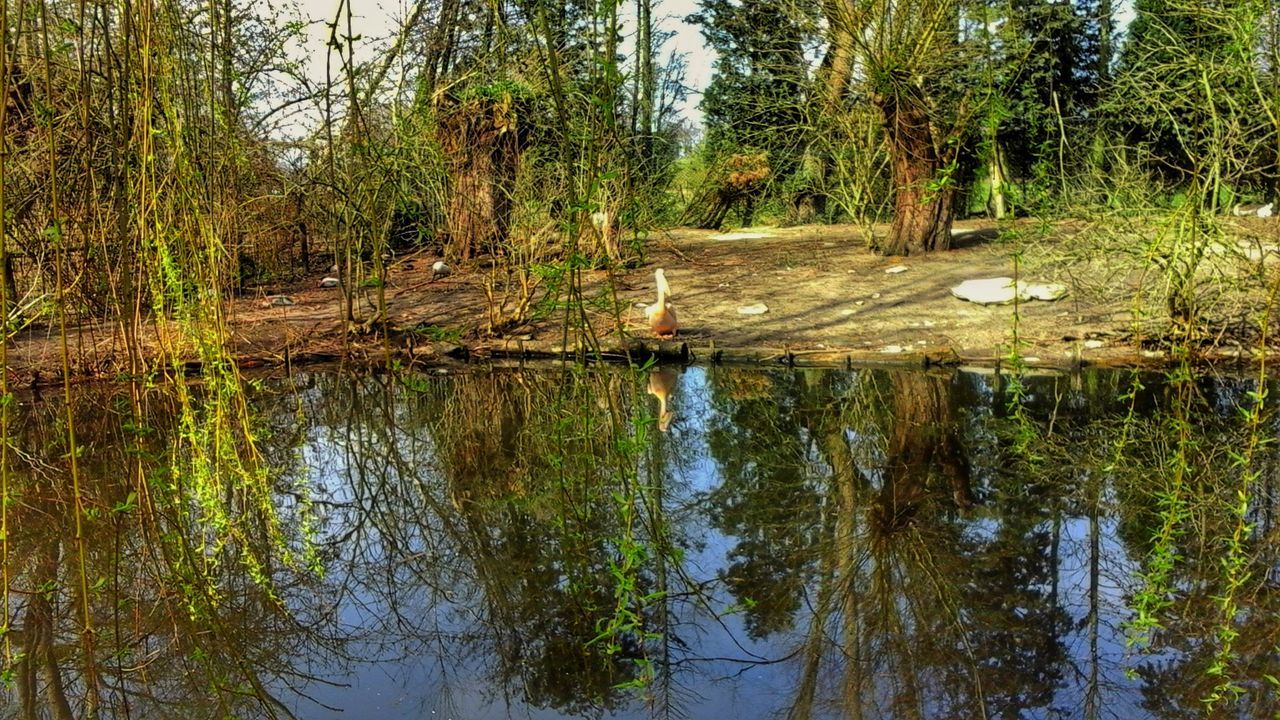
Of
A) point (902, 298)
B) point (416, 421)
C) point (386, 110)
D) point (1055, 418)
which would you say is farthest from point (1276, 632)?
point (386, 110)

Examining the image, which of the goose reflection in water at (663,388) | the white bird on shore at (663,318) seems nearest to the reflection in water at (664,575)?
the goose reflection in water at (663,388)

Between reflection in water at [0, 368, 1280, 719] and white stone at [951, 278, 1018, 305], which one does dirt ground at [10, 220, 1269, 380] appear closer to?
white stone at [951, 278, 1018, 305]

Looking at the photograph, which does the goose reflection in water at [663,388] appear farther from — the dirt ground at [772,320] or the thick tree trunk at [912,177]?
the thick tree trunk at [912,177]

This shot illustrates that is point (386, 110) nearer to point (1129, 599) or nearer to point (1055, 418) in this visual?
point (1055, 418)

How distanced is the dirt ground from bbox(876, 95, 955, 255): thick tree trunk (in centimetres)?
29

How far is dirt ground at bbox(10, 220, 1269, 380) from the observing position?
9.73 meters

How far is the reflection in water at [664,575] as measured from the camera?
342cm

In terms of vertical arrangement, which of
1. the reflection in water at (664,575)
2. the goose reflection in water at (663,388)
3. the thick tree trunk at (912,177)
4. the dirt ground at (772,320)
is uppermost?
A: the thick tree trunk at (912,177)

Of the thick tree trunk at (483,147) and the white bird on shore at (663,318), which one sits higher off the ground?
the thick tree trunk at (483,147)

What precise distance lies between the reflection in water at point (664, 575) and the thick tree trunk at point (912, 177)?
259 inches

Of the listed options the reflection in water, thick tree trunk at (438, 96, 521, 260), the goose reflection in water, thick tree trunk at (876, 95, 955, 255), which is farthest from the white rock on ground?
thick tree trunk at (438, 96, 521, 260)

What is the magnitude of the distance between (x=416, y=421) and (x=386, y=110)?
4.91 m

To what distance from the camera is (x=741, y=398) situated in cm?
848

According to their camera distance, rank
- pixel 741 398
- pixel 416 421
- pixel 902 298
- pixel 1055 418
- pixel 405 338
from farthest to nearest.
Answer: pixel 902 298, pixel 405 338, pixel 741 398, pixel 416 421, pixel 1055 418
